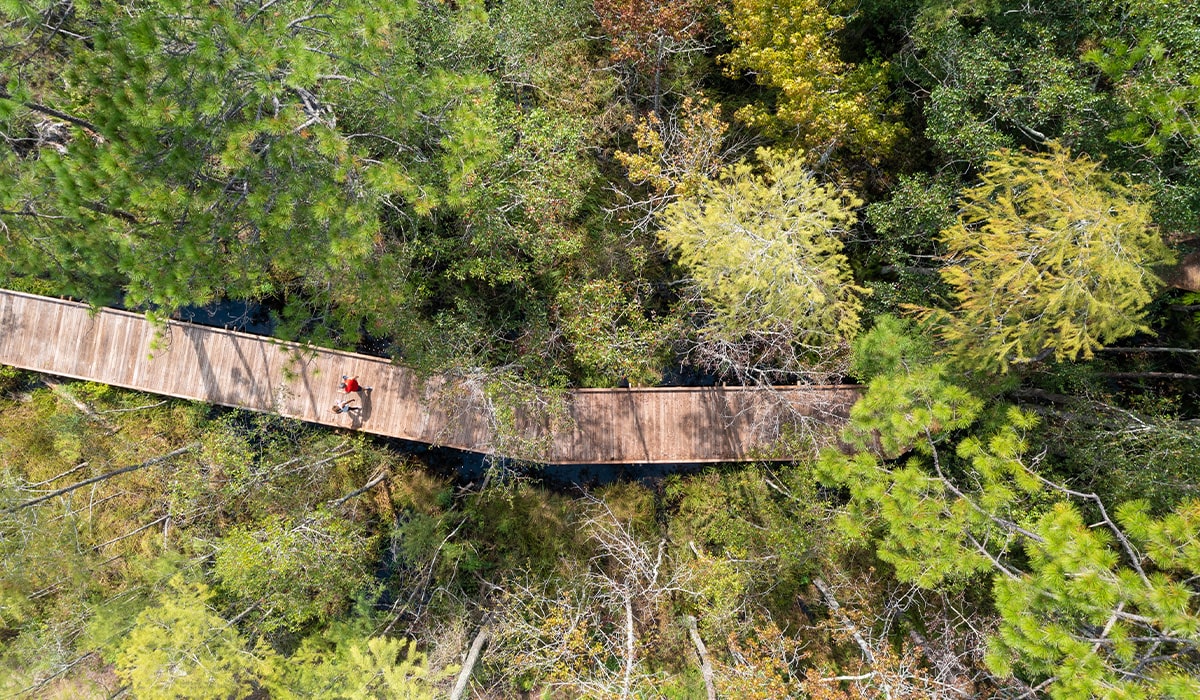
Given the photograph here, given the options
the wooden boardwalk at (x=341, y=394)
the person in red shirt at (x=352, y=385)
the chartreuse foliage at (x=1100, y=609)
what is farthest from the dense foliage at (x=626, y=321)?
the person in red shirt at (x=352, y=385)

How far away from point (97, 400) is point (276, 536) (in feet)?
28.0

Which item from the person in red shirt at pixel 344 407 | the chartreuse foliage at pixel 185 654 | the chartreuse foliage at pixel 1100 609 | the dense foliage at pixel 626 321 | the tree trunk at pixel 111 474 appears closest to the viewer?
the chartreuse foliage at pixel 1100 609

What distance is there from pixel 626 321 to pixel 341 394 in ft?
29.7

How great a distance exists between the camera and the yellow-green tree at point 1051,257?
1073cm

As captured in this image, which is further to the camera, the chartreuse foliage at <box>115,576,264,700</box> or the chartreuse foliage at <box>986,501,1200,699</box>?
the chartreuse foliage at <box>115,576,264,700</box>

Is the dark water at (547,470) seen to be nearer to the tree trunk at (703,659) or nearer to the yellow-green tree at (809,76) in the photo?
the tree trunk at (703,659)

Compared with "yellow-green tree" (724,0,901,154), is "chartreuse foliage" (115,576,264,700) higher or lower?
lower

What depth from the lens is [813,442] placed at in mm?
15062

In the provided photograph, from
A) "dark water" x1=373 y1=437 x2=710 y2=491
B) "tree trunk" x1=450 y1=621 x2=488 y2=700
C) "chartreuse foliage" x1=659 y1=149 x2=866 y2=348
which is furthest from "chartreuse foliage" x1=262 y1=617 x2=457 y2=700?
"chartreuse foliage" x1=659 y1=149 x2=866 y2=348

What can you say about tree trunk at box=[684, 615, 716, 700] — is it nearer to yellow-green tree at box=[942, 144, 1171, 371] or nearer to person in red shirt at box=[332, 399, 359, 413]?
yellow-green tree at box=[942, 144, 1171, 371]

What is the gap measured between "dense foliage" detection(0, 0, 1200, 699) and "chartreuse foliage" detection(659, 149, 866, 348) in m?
0.12

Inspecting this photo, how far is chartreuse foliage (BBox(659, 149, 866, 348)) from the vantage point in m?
13.1

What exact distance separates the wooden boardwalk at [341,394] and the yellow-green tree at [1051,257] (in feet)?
16.2

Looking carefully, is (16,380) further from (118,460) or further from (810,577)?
(810,577)
